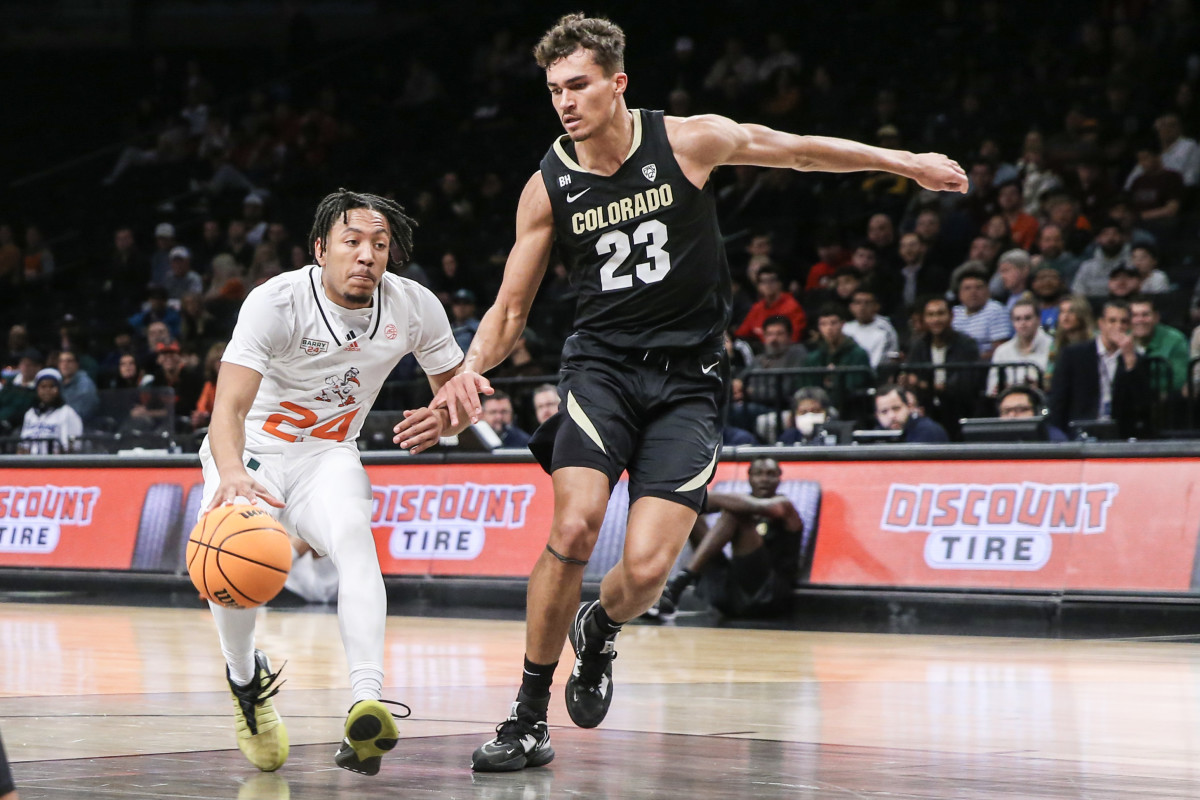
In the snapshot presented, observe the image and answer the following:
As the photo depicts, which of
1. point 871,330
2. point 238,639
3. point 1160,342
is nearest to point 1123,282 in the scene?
point 1160,342

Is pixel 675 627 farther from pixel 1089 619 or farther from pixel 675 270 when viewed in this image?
pixel 675 270

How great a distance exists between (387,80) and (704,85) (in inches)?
324

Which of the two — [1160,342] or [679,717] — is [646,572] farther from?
Result: [1160,342]

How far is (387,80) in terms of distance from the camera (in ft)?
92.6

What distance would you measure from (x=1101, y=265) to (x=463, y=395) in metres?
10.00

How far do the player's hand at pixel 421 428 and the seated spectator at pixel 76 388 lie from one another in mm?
11881

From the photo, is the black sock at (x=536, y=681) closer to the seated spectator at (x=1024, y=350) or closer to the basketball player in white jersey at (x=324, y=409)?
the basketball player in white jersey at (x=324, y=409)

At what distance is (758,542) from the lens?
11.7 meters

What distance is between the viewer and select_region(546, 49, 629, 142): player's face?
18.6 ft

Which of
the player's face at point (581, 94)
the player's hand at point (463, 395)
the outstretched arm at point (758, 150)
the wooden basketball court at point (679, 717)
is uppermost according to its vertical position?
the player's face at point (581, 94)

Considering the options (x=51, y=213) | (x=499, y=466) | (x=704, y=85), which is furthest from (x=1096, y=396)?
(x=51, y=213)

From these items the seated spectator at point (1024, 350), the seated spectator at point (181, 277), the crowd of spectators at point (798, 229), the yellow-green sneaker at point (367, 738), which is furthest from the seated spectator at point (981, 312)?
the seated spectator at point (181, 277)

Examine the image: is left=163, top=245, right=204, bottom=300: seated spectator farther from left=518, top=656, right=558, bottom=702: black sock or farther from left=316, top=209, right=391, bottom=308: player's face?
left=518, top=656, right=558, bottom=702: black sock

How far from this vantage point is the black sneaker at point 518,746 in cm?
542
